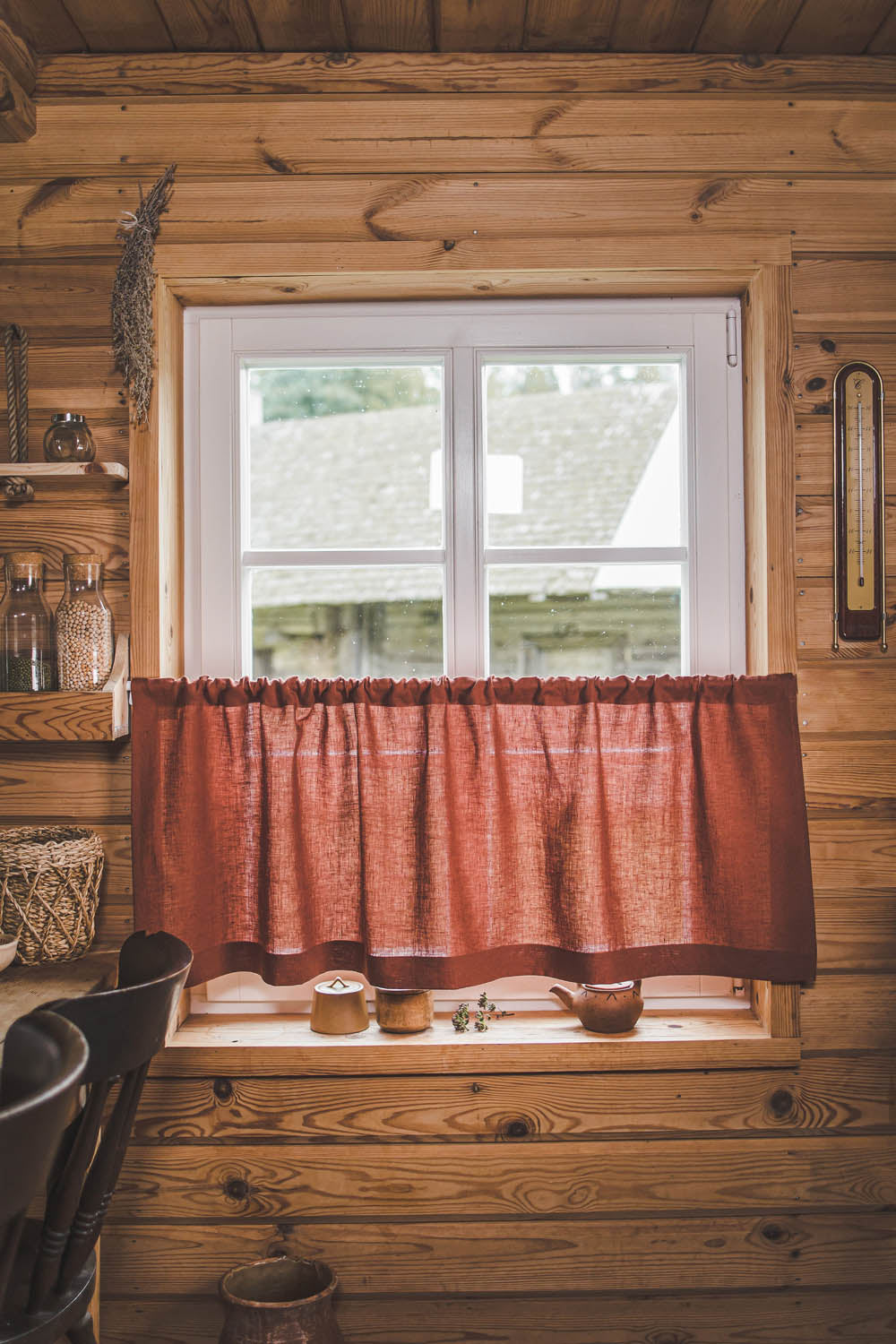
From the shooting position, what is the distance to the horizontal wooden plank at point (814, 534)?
5.92 feet

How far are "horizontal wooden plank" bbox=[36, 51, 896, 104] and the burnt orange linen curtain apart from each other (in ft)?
3.84

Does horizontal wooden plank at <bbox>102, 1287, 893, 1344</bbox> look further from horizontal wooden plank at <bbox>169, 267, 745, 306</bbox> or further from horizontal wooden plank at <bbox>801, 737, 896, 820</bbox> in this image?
horizontal wooden plank at <bbox>169, 267, 745, 306</bbox>

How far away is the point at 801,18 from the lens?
1738 mm

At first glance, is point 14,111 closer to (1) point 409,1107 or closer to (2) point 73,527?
(2) point 73,527

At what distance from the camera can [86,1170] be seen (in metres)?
1.08

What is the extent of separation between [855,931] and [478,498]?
1126 mm

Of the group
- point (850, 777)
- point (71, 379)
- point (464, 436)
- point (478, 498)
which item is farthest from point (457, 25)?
point (850, 777)

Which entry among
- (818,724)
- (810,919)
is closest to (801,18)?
(818,724)

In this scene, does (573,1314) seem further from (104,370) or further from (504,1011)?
(104,370)

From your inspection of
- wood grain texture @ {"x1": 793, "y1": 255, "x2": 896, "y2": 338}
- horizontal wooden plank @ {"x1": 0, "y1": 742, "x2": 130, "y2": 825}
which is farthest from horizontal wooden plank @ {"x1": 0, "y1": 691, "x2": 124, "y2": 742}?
wood grain texture @ {"x1": 793, "y1": 255, "x2": 896, "y2": 338}

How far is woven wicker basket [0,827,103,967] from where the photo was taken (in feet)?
5.15

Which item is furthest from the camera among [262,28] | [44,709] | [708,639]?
[708,639]

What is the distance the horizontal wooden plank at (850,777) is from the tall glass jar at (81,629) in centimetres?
136

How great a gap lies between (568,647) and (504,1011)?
2.45 feet
